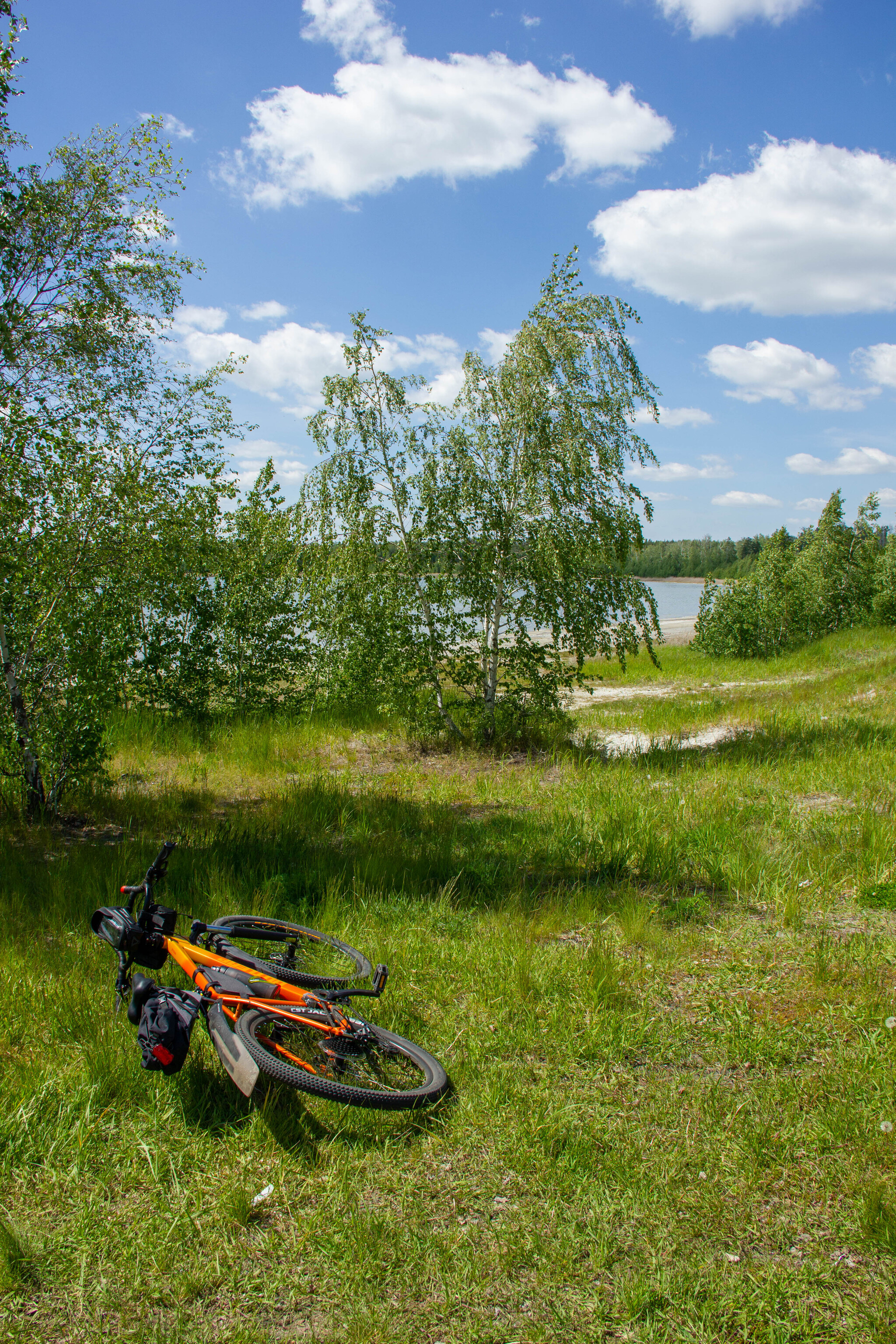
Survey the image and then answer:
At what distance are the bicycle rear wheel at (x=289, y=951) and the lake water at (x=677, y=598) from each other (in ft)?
144

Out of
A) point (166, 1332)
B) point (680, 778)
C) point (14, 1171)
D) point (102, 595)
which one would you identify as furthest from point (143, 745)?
point (166, 1332)

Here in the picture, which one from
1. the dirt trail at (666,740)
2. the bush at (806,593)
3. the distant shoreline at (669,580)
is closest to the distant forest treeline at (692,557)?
the distant shoreline at (669,580)

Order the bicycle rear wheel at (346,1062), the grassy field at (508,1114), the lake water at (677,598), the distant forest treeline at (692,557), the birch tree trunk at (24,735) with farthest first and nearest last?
the distant forest treeline at (692,557) < the lake water at (677,598) < the birch tree trunk at (24,735) < the bicycle rear wheel at (346,1062) < the grassy field at (508,1114)

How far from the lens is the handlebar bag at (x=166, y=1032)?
3.03 metres

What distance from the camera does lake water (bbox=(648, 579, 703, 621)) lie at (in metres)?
72.6

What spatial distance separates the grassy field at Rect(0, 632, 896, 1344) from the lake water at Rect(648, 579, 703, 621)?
4251 cm

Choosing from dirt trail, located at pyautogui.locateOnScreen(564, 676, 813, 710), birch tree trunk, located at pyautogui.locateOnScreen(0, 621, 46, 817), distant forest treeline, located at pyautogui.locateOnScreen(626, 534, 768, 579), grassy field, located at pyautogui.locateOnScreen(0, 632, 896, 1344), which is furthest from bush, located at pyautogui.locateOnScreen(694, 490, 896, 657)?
distant forest treeline, located at pyautogui.locateOnScreen(626, 534, 768, 579)

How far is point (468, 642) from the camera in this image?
10930mm

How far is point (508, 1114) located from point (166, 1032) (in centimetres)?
142

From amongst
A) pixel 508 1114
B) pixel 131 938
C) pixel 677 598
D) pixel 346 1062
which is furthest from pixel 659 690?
pixel 677 598

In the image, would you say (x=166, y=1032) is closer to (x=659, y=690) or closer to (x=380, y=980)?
(x=380, y=980)

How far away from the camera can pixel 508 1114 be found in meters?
3.12

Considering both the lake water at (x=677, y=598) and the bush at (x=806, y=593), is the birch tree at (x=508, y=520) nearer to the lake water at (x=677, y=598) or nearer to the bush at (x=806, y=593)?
the bush at (x=806, y=593)

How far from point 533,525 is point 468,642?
1.91 m
